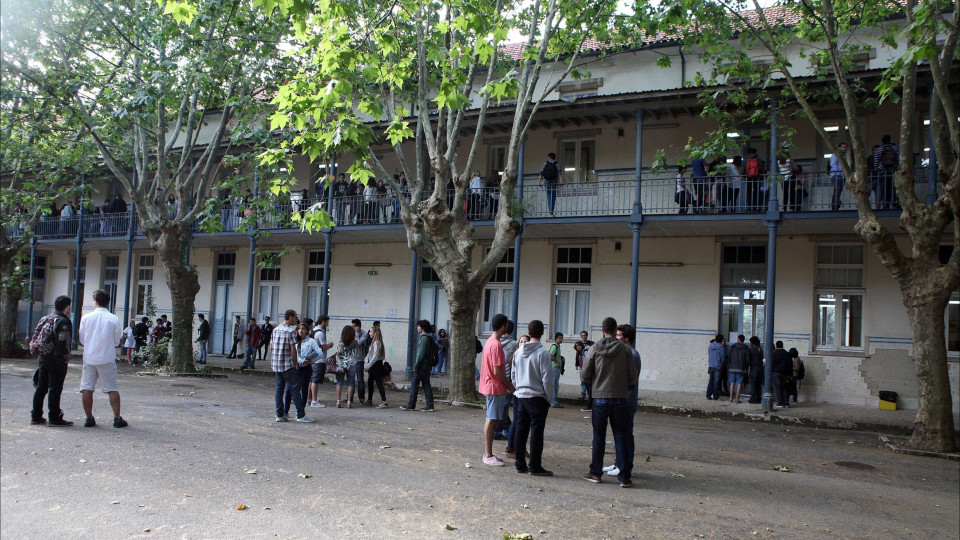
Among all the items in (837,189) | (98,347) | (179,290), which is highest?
(837,189)

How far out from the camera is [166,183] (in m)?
17.6

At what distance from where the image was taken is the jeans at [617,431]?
23.5 ft

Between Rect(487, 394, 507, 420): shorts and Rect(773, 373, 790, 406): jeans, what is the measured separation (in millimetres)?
9099

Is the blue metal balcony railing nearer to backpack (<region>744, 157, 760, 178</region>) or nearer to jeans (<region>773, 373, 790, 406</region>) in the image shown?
backpack (<region>744, 157, 760, 178</region>)

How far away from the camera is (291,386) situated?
10.4 metres

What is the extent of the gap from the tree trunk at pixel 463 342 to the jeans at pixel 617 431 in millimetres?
6435

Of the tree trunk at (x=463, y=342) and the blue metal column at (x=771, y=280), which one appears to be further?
the blue metal column at (x=771, y=280)

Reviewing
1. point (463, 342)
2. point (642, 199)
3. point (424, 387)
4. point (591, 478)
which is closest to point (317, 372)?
point (424, 387)

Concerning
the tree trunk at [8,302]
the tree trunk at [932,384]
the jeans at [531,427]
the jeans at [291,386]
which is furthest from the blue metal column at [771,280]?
the tree trunk at [8,302]

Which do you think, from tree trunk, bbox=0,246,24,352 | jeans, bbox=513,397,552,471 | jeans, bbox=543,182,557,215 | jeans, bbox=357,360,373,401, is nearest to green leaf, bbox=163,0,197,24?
jeans, bbox=513,397,552,471

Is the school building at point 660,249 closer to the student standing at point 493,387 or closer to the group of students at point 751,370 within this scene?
the group of students at point 751,370

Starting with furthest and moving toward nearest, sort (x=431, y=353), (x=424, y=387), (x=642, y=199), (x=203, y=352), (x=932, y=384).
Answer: (x=203, y=352) → (x=642, y=199) → (x=424, y=387) → (x=431, y=353) → (x=932, y=384)

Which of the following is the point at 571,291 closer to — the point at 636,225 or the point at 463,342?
the point at 636,225

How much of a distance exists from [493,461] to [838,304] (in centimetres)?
1175
